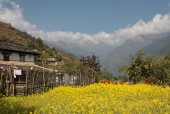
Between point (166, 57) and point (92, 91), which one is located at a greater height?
point (166, 57)

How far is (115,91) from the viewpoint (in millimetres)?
24719

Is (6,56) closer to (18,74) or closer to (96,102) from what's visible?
(18,74)

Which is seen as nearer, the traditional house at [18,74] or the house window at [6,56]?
the traditional house at [18,74]

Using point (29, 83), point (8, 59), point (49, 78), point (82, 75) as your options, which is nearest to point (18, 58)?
point (8, 59)

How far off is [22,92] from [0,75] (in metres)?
2.27

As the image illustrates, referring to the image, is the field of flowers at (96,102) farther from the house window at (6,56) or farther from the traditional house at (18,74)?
the house window at (6,56)

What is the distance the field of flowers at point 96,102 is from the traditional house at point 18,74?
3683mm

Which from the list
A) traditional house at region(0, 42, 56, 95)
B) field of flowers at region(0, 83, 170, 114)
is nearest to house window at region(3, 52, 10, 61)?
traditional house at region(0, 42, 56, 95)

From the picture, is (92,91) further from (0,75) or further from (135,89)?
(0,75)

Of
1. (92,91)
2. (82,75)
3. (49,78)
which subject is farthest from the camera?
(82,75)

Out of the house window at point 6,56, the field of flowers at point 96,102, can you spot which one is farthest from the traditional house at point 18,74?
the field of flowers at point 96,102

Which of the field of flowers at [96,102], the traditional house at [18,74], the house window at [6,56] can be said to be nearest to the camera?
→ the field of flowers at [96,102]

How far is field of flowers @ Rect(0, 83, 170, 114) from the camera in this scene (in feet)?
44.2

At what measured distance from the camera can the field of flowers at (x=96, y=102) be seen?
13.5 metres
